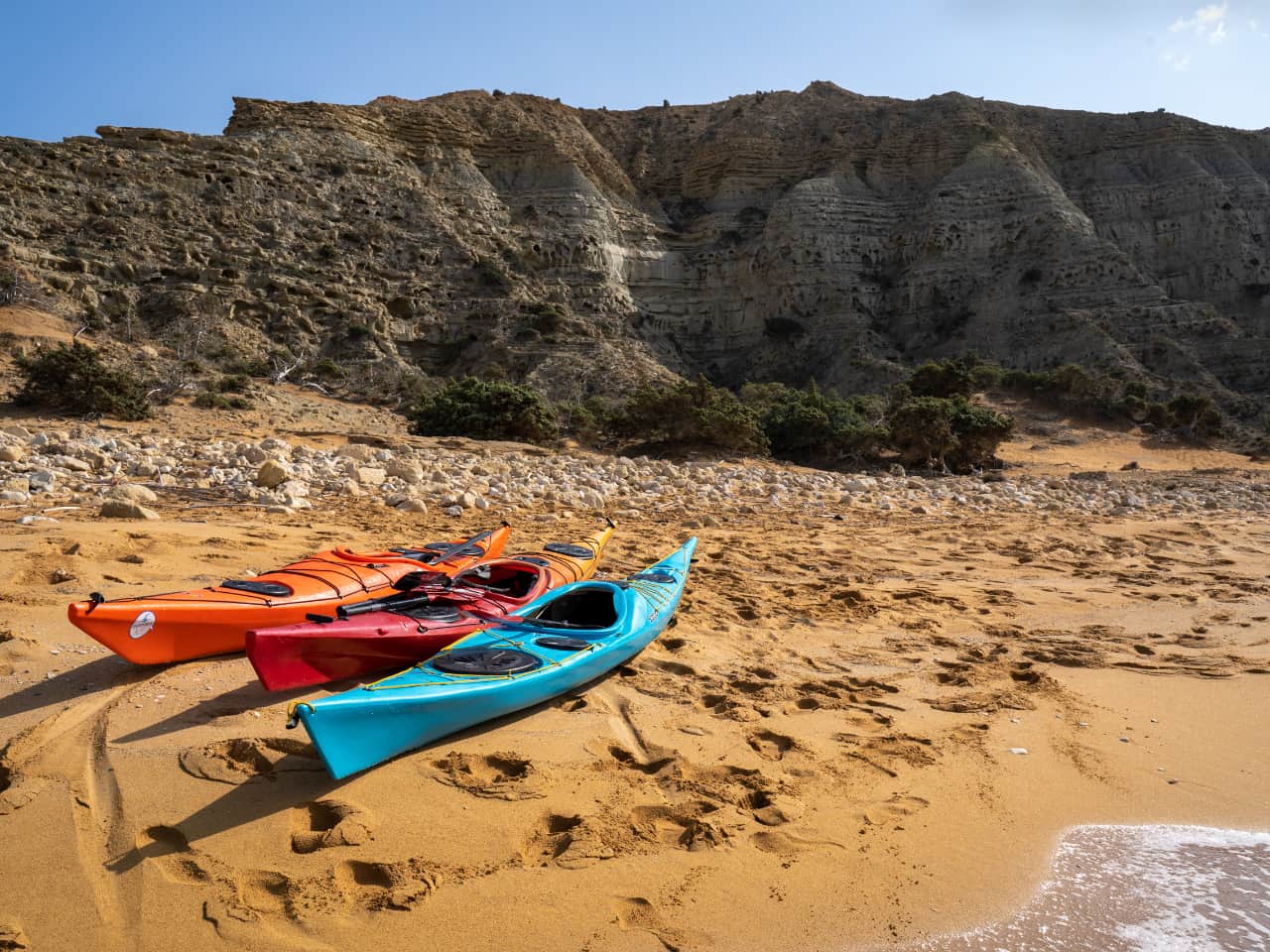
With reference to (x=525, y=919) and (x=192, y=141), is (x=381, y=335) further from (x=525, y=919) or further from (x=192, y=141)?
(x=525, y=919)

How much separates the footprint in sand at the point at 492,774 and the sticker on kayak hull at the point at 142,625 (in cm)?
138

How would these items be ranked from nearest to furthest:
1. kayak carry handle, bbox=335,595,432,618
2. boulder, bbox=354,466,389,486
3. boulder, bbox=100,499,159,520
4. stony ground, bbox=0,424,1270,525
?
1. kayak carry handle, bbox=335,595,432,618
2. boulder, bbox=100,499,159,520
3. stony ground, bbox=0,424,1270,525
4. boulder, bbox=354,466,389,486

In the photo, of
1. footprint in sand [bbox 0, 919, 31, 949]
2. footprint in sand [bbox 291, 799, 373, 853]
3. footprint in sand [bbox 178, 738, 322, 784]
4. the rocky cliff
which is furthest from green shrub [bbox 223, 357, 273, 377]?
footprint in sand [bbox 0, 919, 31, 949]

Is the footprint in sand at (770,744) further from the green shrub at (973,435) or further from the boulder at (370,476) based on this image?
the green shrub at (973,435)

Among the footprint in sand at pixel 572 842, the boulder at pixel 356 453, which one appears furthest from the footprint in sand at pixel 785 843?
the boulder at pixel 356 453

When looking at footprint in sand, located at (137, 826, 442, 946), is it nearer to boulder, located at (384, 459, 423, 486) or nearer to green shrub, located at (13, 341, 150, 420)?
boulder, located at (384, 459, 423, 486)

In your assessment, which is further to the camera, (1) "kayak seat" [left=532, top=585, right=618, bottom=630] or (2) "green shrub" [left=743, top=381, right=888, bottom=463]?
(2) "green shrub" [left=743, top=381, right=888, bottom=463]

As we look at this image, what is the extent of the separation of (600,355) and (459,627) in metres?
24.5

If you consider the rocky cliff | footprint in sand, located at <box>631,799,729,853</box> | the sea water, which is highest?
the rocky cliff

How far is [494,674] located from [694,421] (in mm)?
12527

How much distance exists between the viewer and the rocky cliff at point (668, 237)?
26.0 meters

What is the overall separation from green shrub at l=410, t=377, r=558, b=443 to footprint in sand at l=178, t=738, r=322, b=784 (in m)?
12.8

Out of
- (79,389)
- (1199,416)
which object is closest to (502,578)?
(79,389)

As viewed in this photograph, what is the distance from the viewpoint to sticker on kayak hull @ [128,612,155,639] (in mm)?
3051
